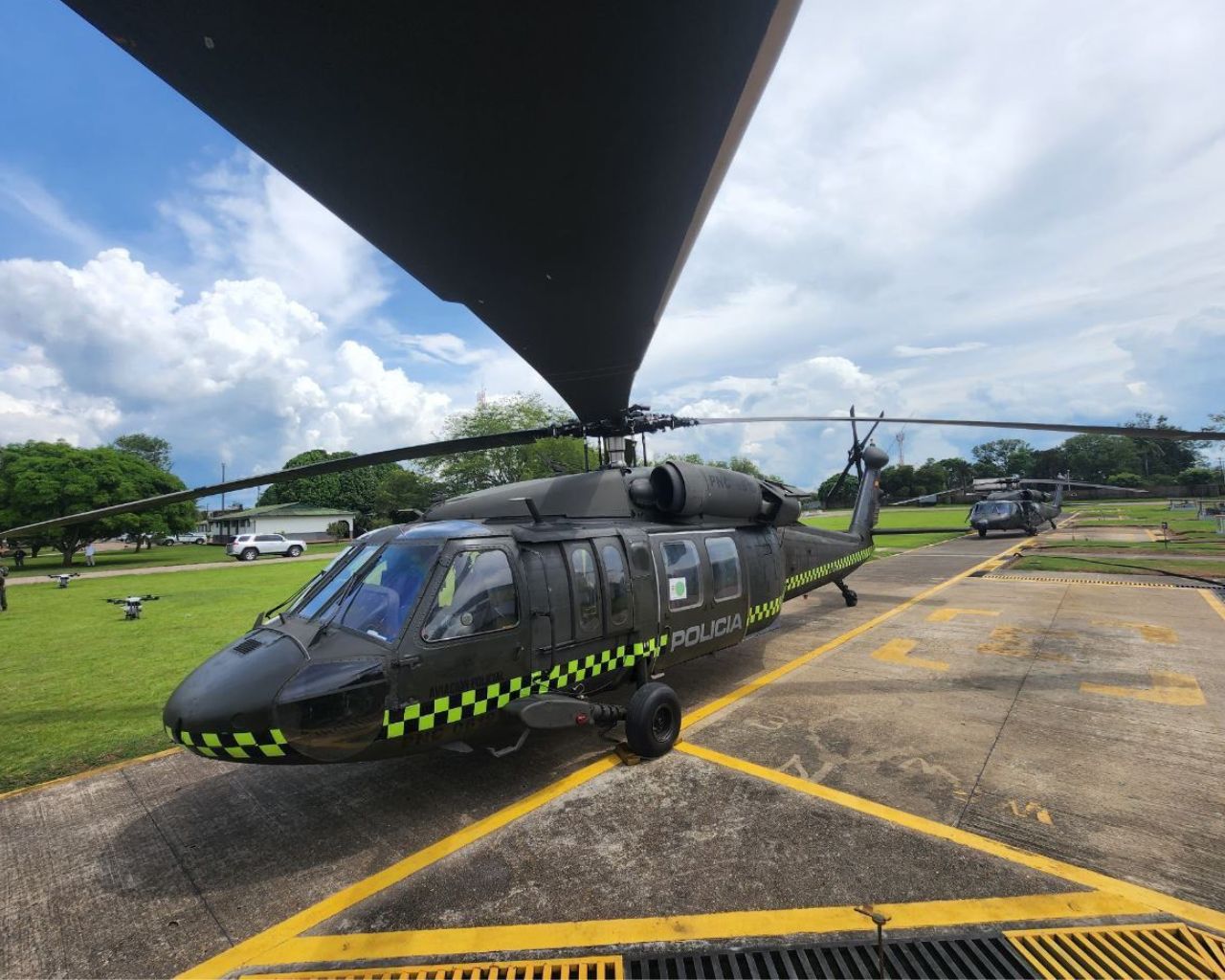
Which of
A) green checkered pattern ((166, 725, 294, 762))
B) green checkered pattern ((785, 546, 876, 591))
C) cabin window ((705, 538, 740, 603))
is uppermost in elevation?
cabin window ((705, 538, 740, 603))

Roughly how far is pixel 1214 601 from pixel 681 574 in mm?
11802

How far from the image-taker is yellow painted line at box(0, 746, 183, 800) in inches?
190

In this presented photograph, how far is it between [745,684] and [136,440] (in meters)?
109

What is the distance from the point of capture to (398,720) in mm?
3963

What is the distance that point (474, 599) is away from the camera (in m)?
4.52

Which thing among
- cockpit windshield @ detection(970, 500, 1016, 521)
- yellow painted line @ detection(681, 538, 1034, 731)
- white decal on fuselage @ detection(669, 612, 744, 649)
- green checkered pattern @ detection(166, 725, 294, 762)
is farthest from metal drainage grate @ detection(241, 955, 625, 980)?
cockpit windshield @ detection(970, 500, 1016, 521)

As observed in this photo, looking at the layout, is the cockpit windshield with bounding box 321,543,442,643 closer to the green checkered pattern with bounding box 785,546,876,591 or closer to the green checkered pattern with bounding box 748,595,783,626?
the green checkered pattern with bounding box 748,595,783,626

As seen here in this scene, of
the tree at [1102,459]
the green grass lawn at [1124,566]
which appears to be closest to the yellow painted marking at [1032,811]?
the green grass lawn at [1124,566]

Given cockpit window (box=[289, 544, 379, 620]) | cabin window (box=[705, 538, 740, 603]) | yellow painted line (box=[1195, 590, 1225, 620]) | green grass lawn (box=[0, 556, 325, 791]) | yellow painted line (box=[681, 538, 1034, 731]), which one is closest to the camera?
cockpit window (box=[289, 544, 379, 620])

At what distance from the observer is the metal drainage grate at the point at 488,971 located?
2781 millimetres

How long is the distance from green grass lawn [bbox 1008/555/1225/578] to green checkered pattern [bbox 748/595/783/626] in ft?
40.3

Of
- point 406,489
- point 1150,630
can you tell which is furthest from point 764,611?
point 406,489

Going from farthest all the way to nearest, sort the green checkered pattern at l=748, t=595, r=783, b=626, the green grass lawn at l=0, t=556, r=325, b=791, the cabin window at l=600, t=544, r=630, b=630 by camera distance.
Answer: the green checkered pattern at l=748, t=595, r=783, b=626, the green grass lawn at l=0, t=556, r=325, b=791, the cabin window at l=600, t=544, r=630, b=630

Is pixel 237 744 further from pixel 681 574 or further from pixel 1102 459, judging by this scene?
pixel 1102 459
